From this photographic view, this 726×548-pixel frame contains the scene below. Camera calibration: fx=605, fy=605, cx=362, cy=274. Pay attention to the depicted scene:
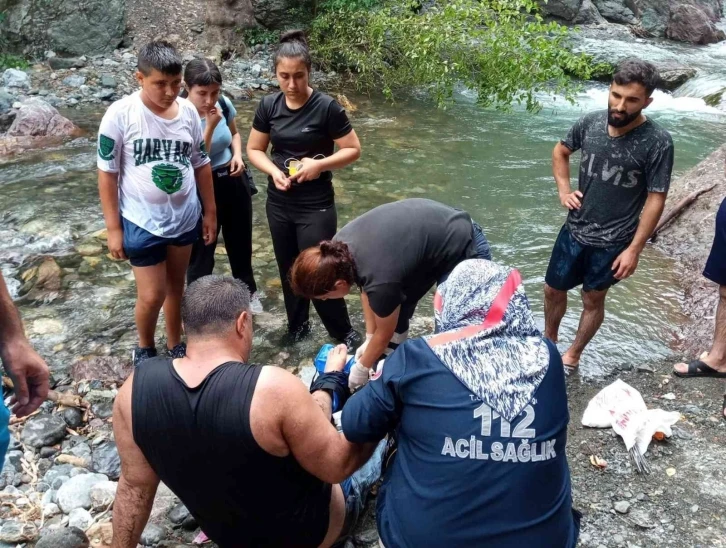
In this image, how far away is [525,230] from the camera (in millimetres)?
5926

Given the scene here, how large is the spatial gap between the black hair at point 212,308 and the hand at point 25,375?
440 mm

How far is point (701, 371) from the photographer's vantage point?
11.8 ft

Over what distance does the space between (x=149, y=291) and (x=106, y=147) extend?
77cm

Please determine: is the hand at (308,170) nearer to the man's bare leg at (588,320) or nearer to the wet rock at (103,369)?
the wet rock at (103,369)

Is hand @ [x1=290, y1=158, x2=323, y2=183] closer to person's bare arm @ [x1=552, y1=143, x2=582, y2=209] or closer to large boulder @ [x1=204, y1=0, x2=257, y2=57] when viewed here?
person's bare arm @ [x1=552, y1=143, x2=582, y2=209]

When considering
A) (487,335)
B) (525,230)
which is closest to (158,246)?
(487,335)

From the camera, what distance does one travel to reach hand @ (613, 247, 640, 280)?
3.18 meters

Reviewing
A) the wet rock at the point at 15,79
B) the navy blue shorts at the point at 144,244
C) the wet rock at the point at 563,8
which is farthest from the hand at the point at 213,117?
the wet rock at the point at 563,8

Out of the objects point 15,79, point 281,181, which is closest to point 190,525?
point 281,181

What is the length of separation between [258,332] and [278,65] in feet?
5.91

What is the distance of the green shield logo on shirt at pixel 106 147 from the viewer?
9.41 feet

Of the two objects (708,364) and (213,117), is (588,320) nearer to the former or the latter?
(708,364)

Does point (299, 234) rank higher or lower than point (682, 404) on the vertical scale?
higher

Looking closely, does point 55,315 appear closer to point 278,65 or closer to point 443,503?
point 278,65
